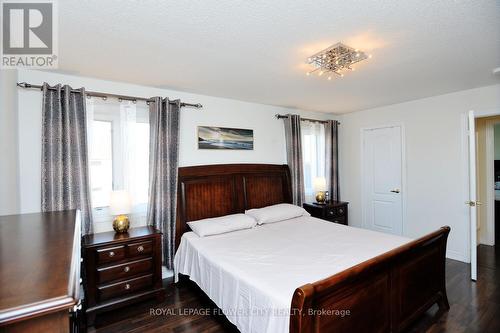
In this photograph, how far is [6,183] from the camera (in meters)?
1.97

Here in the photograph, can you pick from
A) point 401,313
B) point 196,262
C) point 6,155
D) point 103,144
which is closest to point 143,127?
point 103,144

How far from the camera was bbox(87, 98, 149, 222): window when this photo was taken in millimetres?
2728

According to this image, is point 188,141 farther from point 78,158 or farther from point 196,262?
point 196,262

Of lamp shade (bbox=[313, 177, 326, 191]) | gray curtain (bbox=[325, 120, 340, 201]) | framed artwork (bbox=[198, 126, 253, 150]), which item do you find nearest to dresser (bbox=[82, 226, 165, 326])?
framed artwork (bbox=[198, 126, 253, 150])

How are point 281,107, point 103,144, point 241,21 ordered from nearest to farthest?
point 241,21
point 103,144
point 281,107

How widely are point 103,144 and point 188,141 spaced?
97cm

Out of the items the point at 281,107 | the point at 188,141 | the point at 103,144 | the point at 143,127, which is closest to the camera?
the point at 103,144

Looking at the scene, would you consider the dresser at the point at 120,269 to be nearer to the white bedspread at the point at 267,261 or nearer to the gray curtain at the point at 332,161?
the white bedspread at the point at 267,261

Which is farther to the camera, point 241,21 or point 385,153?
point 385,153

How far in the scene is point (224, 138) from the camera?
357 cm

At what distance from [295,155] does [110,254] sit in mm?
2898

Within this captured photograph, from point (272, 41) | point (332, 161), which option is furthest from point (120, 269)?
point (332, 161)

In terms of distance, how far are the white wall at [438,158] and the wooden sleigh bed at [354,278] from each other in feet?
4.99

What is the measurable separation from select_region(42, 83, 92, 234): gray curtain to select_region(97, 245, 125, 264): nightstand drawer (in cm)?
43
